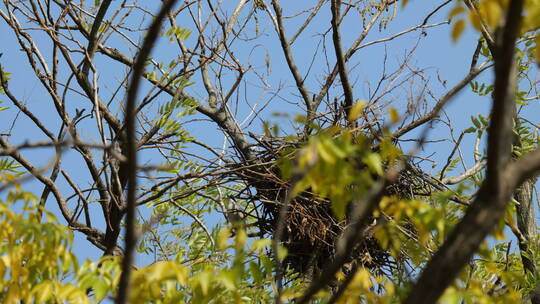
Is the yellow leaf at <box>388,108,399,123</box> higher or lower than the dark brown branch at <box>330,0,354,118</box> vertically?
lower

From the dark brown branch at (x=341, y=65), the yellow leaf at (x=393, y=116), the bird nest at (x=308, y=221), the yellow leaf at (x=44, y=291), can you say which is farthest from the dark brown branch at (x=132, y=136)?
the dark brown branch at (x=341, y=65)

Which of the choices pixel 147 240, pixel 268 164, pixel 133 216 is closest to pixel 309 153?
pixel 133 216

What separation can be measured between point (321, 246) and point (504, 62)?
3737mm

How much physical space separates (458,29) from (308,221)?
3387 millimetres

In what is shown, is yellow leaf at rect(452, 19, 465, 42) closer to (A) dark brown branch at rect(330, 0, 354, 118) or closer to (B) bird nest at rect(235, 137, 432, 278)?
(B) bird nest at rect(235, 137, 432, 278)

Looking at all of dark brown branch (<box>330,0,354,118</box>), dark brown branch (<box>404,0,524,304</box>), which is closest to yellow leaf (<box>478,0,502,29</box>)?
dark brown branch (<box>404,0,524,304</box>)

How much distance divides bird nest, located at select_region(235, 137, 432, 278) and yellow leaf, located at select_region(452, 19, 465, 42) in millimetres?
3166

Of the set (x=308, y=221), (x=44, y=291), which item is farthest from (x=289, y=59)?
(x=44, y=291)

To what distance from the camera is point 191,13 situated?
558cm

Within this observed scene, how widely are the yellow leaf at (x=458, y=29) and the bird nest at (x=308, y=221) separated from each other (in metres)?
Result: 3.17

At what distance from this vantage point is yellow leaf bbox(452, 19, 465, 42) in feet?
5.71

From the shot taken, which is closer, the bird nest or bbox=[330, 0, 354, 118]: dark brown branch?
the bird nest

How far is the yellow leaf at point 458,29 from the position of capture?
1741 mm

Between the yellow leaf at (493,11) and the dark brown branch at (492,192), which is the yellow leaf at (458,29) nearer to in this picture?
the yellow leaf at (493,11)
